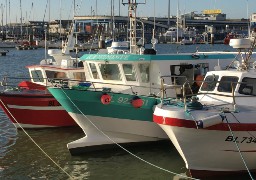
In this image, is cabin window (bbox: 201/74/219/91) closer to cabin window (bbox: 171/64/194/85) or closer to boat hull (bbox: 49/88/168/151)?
boat hull (bbox: 49/88/168/151)

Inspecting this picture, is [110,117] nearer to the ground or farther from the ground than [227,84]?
nearer to the ground

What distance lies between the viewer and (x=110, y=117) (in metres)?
15.7

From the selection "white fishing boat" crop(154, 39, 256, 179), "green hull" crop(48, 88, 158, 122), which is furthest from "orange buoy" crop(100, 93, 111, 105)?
"white fishing boat" crop(154, 39, 256, 179)

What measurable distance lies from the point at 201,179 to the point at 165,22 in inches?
6534

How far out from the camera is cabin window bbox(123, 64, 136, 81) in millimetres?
17062

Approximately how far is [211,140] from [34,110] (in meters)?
9.65

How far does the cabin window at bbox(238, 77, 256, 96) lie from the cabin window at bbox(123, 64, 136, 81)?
4.85 m

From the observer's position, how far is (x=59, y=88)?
15.6 meters

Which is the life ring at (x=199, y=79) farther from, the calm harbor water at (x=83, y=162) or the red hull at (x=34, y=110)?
the red hull at (x=34, y=110)

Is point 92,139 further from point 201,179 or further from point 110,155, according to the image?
point 201,179

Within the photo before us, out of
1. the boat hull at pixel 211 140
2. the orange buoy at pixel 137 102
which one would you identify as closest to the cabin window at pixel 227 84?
the boat hull at pixel 211 140

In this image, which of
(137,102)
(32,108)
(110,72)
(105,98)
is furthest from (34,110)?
(137,102)

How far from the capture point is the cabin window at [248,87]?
13164mm

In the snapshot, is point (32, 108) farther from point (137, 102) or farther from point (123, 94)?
point (137, 102)
